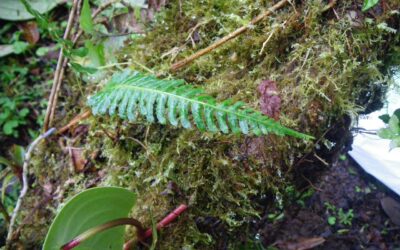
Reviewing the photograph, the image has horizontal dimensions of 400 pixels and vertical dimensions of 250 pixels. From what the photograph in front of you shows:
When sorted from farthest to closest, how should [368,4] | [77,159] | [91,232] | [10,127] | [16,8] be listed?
[16,8], [10,127], [77,159], [368,4], [91,232]

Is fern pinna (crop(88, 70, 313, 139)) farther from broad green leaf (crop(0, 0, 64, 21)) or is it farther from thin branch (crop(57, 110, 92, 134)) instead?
broad green leaf (crop(0, 0, 64, 21))

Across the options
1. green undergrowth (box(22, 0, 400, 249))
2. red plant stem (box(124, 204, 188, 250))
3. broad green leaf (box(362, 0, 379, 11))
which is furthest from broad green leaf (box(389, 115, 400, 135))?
red plant stem (box(124, 204, 188, 250))

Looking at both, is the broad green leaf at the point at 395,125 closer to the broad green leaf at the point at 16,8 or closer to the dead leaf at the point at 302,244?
the dead leaf at the point at 302,244

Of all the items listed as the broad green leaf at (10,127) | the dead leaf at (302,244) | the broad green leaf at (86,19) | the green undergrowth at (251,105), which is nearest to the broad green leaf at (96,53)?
the broad green leaf at (86,19)

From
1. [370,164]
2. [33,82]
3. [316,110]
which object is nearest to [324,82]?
[316,110]

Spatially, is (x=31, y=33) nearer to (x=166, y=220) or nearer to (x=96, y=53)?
(x=96, y=53)

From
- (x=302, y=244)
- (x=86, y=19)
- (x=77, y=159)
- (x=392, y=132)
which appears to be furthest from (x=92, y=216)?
(x=302, y=244)
